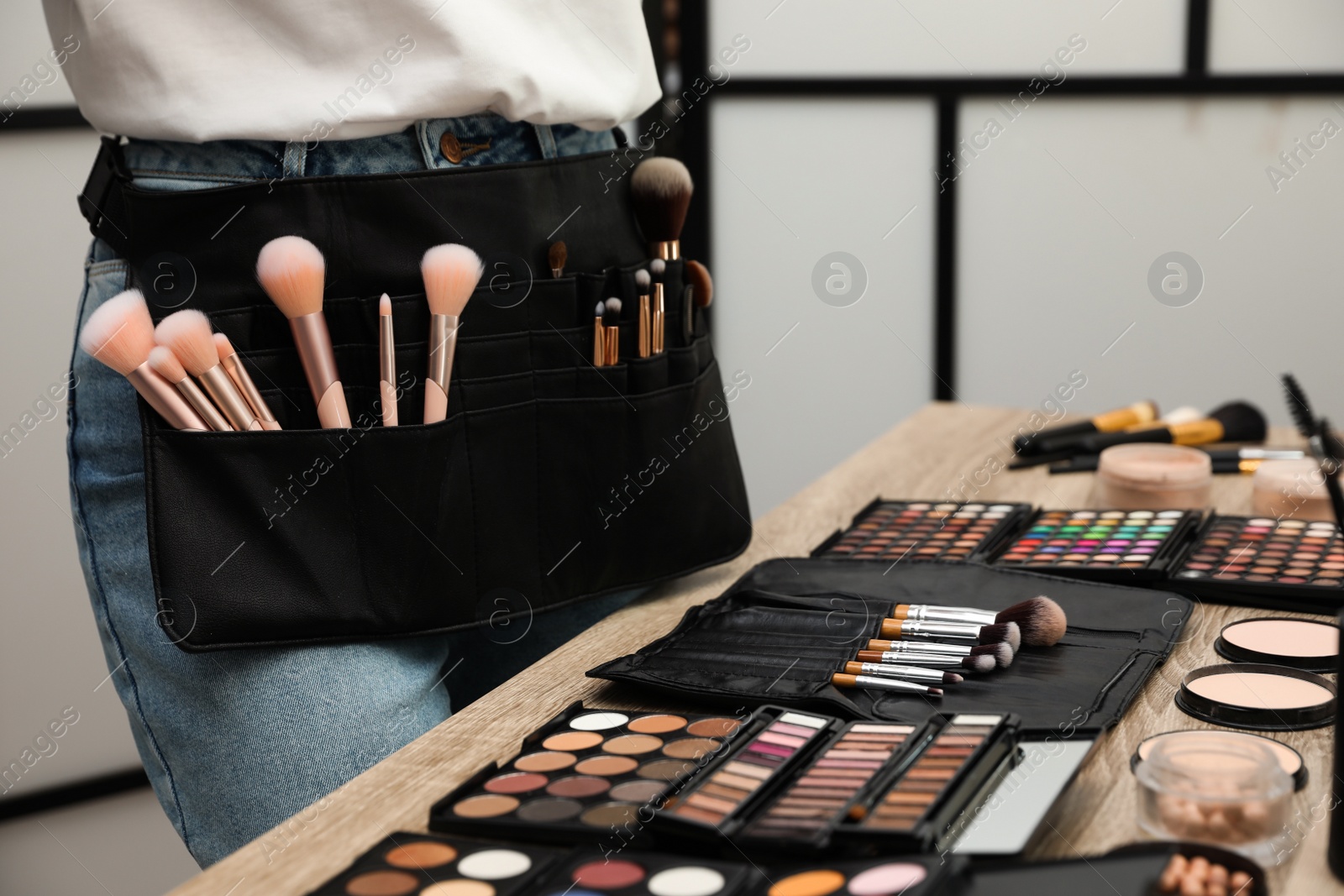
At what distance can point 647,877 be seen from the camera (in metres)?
0.54

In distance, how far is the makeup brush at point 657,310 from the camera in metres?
0.91

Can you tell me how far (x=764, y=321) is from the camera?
2.52 m

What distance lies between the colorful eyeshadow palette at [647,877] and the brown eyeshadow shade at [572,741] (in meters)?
0.12

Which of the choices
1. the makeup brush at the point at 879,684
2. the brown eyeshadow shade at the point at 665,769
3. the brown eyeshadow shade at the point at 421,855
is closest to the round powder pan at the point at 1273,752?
the makeup brush at the point at 879,684

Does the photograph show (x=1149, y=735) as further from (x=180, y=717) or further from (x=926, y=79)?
(x=926, y=79)

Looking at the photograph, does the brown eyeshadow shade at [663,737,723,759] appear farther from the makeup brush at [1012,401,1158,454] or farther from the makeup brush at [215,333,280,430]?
the makeup brush at [1012,401,1158,454]

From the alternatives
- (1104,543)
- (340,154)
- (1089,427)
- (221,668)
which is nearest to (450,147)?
(340,154)

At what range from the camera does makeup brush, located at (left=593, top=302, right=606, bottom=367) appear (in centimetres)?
88

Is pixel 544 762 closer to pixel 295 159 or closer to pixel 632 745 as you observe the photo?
pixel 632 745

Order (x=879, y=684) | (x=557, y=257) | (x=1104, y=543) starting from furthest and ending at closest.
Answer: (x=1104, y=543)
(x=557, y=257)
(x=879, y=684)

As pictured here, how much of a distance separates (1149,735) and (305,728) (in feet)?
1.52

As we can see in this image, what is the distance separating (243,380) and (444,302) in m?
0.12

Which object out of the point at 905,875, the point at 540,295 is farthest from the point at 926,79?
the point at 905,875

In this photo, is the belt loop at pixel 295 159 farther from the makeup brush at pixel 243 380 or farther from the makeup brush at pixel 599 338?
the makeup brush at pixel 599 338
